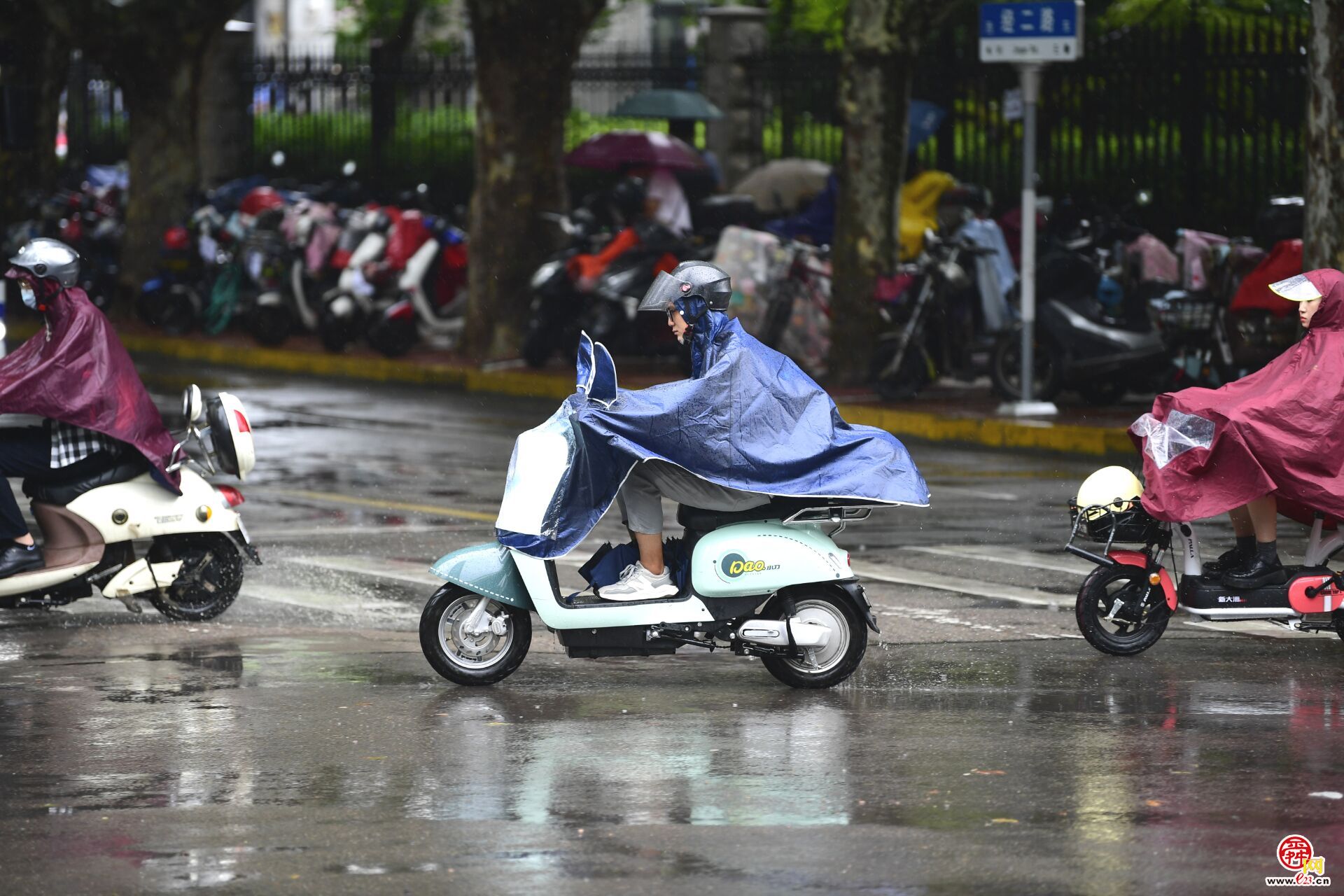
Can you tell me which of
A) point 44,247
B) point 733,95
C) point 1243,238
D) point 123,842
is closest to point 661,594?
point 123,842

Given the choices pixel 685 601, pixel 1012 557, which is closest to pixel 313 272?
pixel 1012 557

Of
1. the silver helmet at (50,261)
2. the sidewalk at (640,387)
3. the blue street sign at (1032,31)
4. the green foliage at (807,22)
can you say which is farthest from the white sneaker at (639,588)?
the green foliage at (807,22)

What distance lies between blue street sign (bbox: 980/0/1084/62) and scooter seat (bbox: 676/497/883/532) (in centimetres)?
981

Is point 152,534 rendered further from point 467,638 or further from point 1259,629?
point 1259,629

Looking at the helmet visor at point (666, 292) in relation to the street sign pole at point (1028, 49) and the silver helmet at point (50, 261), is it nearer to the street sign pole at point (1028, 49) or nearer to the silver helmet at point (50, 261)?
the silver helmet at point (50, 261)

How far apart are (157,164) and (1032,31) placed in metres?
13.8

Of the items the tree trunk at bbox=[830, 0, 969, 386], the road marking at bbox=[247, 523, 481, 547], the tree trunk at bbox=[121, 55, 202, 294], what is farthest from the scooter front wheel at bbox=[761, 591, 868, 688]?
the tree trunk at bbox=[121, 55, 202, 294]

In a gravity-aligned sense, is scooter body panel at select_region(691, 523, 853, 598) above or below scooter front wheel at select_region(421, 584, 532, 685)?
above

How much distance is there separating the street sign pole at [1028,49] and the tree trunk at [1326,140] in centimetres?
186

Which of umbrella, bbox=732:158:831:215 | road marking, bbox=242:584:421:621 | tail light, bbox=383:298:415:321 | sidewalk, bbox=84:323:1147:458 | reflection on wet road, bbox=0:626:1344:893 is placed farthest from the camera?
umbrella, bbox=732:158:831:215

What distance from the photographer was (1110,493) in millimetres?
8766

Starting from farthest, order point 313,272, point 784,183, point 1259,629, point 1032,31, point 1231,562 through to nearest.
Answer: point 784,183, point 313,272, point 1032,31, point 1259,629, point 1231,562

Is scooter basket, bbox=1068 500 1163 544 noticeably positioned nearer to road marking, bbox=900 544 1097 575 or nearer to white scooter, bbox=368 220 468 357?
road marking, bbox=900 544 1097 575

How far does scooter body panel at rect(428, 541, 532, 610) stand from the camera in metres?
8.02
